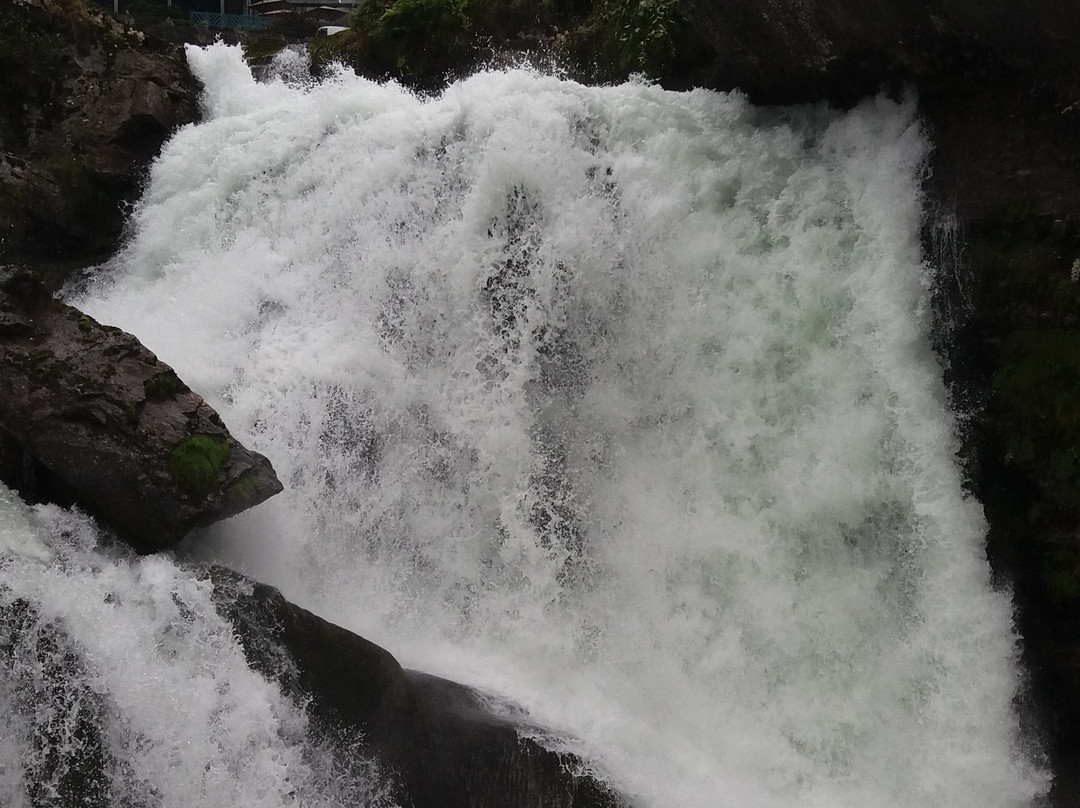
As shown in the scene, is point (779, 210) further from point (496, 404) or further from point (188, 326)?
point (188, 326)

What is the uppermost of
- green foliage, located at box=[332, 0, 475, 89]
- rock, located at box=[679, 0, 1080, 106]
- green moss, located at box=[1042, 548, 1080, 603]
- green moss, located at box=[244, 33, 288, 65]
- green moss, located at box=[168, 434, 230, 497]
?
rock, located at box=[679, 0, 1080, 106]

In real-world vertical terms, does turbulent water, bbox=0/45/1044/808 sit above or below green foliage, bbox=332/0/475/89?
below

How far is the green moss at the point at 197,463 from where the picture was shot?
741 cm

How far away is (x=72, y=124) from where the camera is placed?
12219 millimetres

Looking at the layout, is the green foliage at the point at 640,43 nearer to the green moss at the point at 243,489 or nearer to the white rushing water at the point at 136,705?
the green moss at the point at 243,489

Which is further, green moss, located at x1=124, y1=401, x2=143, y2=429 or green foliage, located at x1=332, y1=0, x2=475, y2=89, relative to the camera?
green foliage, located at x1=332, y1=0, x2=475, y2=89

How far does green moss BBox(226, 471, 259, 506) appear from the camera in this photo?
7.57m

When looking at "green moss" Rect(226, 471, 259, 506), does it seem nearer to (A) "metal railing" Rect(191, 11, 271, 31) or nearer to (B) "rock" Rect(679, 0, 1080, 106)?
(B) "rock" Rect(679, 0, 1080, 106)

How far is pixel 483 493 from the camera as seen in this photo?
28.1 ft

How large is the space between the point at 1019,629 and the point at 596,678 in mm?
3358

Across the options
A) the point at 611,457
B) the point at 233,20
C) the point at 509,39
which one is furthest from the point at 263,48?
the point at 233,20

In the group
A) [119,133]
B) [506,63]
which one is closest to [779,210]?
[506,63]

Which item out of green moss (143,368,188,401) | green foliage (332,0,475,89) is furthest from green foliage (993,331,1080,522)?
green foliage (332,0,475,89)

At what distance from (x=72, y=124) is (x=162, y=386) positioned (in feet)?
20.6
